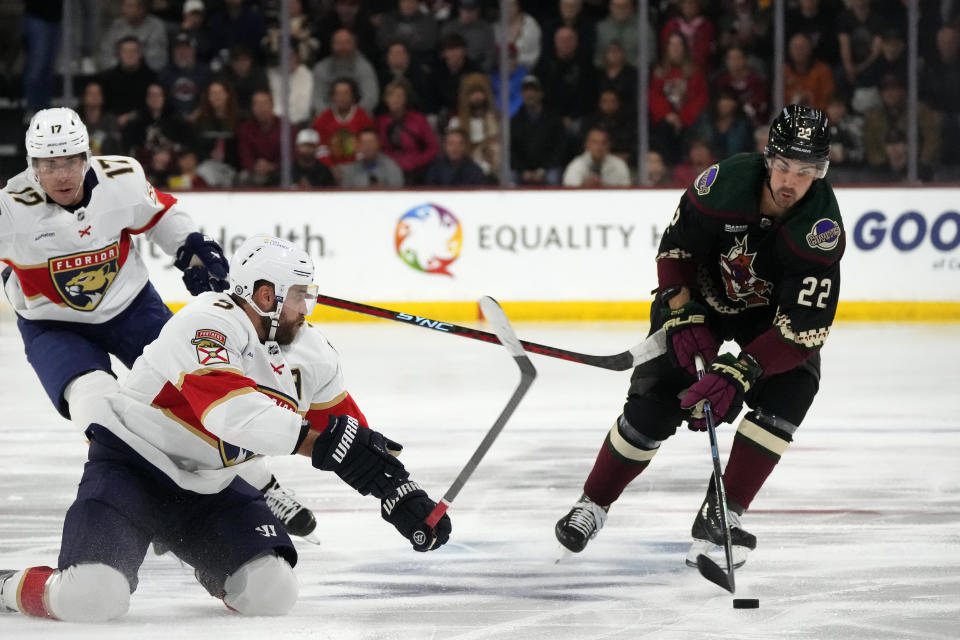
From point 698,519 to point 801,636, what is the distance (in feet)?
2.08

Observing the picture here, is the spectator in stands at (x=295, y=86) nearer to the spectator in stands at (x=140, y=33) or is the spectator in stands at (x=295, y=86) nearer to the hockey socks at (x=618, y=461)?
the spectator in stands at (x=140, y=33)

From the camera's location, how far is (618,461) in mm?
3619

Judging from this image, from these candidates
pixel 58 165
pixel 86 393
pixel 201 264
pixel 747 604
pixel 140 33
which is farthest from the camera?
pixel 140 33

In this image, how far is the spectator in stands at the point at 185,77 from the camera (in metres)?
8.52

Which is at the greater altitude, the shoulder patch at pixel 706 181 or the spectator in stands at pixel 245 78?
the shoulder patch at pixel 706 181

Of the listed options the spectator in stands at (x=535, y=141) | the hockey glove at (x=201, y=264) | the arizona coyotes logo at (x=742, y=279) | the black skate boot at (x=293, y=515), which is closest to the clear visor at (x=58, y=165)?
the hockey glove at (x=201, y=264)

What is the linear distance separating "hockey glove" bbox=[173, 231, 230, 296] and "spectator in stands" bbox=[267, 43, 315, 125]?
440 cm

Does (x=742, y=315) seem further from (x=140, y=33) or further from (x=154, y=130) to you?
(x=140, y=33)

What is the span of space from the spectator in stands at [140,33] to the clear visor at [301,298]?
5.87 metres

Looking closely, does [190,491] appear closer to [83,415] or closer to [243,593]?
[243,593]

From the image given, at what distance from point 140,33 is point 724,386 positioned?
617 centimetres

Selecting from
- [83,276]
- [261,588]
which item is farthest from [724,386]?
[83,276]

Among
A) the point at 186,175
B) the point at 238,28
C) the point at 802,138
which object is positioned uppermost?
the point at 802,138

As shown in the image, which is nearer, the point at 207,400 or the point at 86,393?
the point at 207,400
